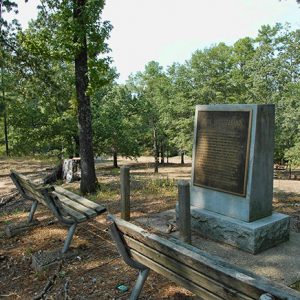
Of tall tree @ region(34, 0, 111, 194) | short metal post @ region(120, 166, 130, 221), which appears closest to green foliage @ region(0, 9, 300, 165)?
→ tall tree @ region(34, 0, 111, 194)

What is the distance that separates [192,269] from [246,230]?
2861mm

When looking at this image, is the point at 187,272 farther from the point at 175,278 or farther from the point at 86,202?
the point at 86,202

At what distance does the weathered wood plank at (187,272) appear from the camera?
2.41m

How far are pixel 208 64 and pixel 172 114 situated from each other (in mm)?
5331

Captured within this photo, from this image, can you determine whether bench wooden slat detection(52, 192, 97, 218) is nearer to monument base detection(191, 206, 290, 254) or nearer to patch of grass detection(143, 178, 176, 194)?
monument base detection(191, 206, 290, 254)

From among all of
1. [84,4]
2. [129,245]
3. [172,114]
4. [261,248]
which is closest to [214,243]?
[261,248]

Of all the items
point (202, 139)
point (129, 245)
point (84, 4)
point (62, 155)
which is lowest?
point (62, 155)

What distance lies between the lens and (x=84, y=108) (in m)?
9.19

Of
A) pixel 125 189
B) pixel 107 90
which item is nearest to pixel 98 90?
pixel 107 90

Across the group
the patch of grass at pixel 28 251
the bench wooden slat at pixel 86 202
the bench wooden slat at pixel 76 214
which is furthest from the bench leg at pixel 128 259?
the patch of grass at pixel 28 251

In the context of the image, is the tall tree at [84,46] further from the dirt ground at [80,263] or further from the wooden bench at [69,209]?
the wooden bench at [69,209]

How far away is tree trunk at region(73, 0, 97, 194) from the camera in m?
8.62

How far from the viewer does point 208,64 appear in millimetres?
29719

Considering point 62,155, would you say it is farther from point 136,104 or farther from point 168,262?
point 168,262
